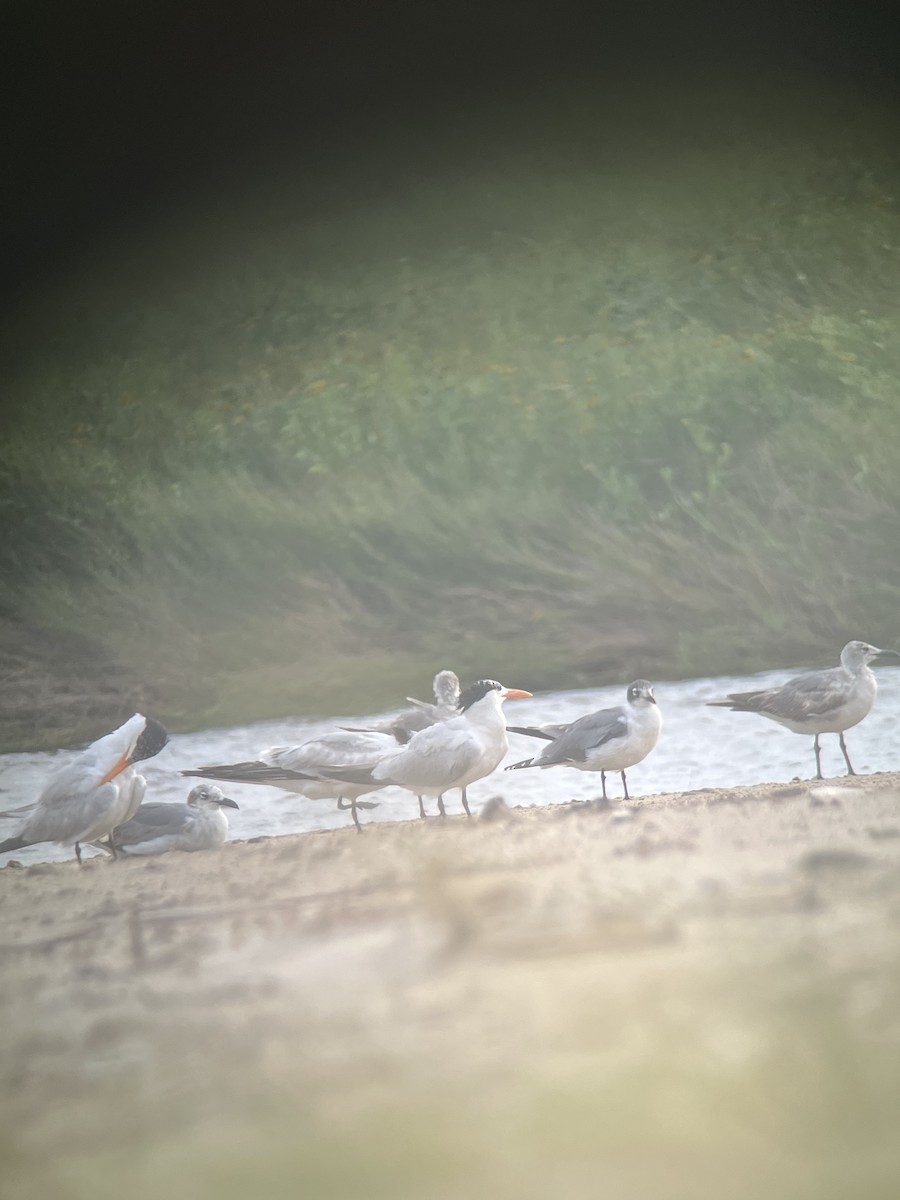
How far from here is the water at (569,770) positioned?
2129 mm

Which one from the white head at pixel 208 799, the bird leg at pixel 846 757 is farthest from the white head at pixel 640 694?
the white head at pixel 208 799

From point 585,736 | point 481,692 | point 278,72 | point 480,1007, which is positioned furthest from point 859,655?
point 278,72

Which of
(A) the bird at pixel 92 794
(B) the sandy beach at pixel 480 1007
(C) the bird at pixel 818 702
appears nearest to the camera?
(B) the sandy beach at pixel 480 1007

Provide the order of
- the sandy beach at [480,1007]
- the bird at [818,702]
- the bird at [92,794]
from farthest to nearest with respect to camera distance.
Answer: the bird at [818,702], the bird at [92,794], the sandy beach at [480,1007]

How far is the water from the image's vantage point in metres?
2.13

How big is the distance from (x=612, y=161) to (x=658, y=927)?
140 centimetres

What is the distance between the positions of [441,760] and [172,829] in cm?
47

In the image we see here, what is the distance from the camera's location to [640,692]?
2.18 meters

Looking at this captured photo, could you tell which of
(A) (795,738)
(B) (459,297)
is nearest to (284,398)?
(B) (459,297)

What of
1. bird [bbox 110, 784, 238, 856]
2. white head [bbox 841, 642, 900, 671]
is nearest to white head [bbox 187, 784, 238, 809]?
bird [bbox 110, 784, 238, 856]

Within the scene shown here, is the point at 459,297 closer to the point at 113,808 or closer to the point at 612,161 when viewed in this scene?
the point at 612,161

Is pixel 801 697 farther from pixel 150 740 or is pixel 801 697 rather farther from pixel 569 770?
pixel 150 740

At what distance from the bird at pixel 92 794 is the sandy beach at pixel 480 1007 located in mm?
59

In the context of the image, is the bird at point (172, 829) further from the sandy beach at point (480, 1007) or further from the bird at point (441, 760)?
the bird at point (441, 760)
